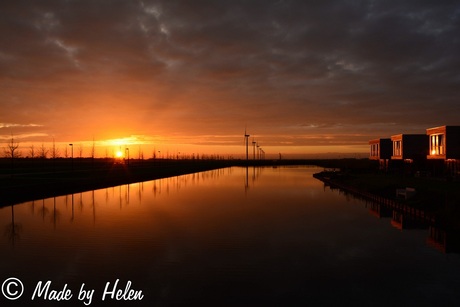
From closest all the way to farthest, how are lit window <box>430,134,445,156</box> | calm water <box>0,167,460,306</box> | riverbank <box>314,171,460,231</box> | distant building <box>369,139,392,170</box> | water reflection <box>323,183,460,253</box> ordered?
1. calm water <box>0,167,460,306</box>
2. water reflection <box>323,183,460,253</box>
3. riverbank <box>314,171,460,231</box>
4. lit window <box>430,134,445,156</box>
5. distant building <box>369,139,392,170</box>

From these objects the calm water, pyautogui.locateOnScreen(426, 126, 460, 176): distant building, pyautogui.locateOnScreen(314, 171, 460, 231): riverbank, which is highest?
pyautogui.locateOnScreen(426, 126, 460, 176): distant building

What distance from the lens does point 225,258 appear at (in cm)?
1736

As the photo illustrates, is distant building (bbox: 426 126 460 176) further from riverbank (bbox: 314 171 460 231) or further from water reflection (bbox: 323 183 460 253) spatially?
water reflection (bbox: 323 183 460 253)

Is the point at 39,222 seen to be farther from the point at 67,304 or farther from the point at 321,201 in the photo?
the point at 321,201

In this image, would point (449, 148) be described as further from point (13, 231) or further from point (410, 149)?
point (13, 231)

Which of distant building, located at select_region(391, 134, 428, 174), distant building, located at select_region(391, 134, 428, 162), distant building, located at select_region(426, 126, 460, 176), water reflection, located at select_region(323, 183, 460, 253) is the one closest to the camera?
water reflection, located at select_region(323, 183, 460, 253)

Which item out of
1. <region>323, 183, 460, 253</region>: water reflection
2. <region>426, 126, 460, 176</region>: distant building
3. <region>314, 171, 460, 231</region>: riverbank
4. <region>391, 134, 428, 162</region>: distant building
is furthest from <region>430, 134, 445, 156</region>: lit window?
<region>323, 183, 460, 253</region>: water reflection

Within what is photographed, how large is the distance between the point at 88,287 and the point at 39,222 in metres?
13.7

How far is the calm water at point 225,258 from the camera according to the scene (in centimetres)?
1319

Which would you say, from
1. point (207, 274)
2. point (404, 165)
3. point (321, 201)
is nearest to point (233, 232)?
point (207, 274)

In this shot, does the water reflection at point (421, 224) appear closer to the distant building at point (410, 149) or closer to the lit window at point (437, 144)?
the lit window at point (437, 144)

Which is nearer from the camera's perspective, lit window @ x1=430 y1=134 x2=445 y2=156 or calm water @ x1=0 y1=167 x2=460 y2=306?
calm water @ x1=0 y1=167 x2=460 y2=306

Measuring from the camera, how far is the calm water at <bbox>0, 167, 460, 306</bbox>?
13188 millimetres

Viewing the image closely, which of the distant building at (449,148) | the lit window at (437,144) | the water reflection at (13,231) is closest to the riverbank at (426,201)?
the distant building at (449,148)
